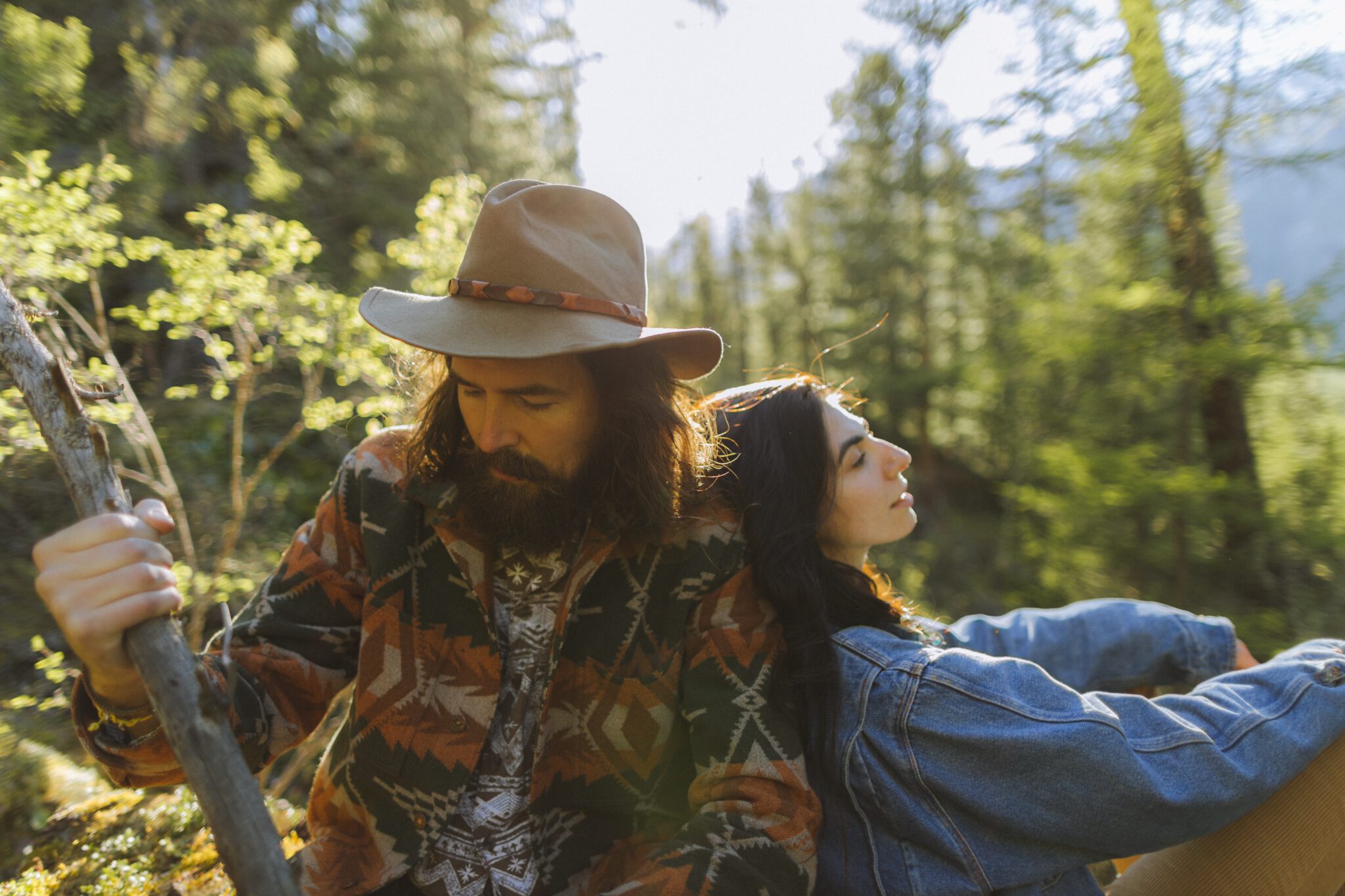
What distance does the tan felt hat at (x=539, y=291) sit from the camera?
164 centimetres

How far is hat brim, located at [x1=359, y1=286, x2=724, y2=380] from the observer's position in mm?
1600

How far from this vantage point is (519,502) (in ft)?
5.90

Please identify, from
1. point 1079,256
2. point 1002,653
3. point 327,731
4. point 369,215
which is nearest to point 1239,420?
point 1079,256

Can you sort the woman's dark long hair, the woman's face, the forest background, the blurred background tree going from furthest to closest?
the blurred background tree
the forest background
the woman's face
the woman's dark long hair

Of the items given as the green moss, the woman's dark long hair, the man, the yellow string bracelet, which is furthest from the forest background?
the yellow string bracelet

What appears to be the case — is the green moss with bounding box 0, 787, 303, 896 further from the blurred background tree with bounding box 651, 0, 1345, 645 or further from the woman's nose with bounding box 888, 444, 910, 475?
the blurred background tree with bounding box 651, 0, 1345, 645

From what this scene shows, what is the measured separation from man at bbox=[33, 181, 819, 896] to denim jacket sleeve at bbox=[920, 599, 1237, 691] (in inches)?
41.4

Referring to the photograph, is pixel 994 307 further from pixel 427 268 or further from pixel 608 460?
pixel 608 460

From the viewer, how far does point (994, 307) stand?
37.7 ft

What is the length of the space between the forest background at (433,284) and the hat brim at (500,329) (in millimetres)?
643

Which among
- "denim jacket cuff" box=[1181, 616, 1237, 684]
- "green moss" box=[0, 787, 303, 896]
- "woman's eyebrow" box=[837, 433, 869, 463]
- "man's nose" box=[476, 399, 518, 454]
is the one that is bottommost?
"green moss" box=[0, 787, 303, 896]

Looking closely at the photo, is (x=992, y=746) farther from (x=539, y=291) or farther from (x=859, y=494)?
(x=539, y=291)

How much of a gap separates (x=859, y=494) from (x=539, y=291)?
1.08 meters

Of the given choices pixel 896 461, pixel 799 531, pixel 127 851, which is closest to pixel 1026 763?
pixel 799 531
